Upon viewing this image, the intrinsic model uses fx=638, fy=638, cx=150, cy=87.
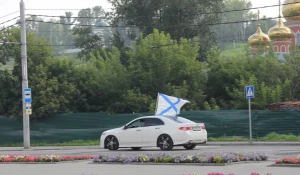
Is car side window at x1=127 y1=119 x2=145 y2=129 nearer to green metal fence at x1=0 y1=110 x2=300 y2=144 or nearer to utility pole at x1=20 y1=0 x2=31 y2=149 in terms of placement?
green metal fence at x1=0 y1=110 x2=300 y2=144

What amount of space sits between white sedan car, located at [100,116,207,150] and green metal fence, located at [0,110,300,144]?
24.7ft

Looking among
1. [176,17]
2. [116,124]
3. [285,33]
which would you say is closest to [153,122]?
[116,124]

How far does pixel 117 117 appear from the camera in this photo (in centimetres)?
3438

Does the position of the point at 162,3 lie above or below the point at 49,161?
above

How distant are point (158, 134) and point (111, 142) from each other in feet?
7.84

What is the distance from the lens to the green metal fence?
3106cm

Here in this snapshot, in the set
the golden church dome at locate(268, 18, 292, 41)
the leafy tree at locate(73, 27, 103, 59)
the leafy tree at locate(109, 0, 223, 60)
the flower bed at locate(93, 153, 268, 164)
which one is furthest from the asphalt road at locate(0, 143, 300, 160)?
the golden church dome at locate(268, 18, 292, 41)

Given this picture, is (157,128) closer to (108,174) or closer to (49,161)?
(49,161)

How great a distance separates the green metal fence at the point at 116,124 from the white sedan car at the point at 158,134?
7537 millimetres

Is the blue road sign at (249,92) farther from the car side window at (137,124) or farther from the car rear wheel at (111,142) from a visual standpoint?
the car rear wheel at (111,142)

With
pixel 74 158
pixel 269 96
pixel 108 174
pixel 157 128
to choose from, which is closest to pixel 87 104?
pixel 269 96

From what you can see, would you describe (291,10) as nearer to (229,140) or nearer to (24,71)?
(229,140)

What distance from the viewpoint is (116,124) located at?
3428 cm

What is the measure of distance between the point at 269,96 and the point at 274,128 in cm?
468
